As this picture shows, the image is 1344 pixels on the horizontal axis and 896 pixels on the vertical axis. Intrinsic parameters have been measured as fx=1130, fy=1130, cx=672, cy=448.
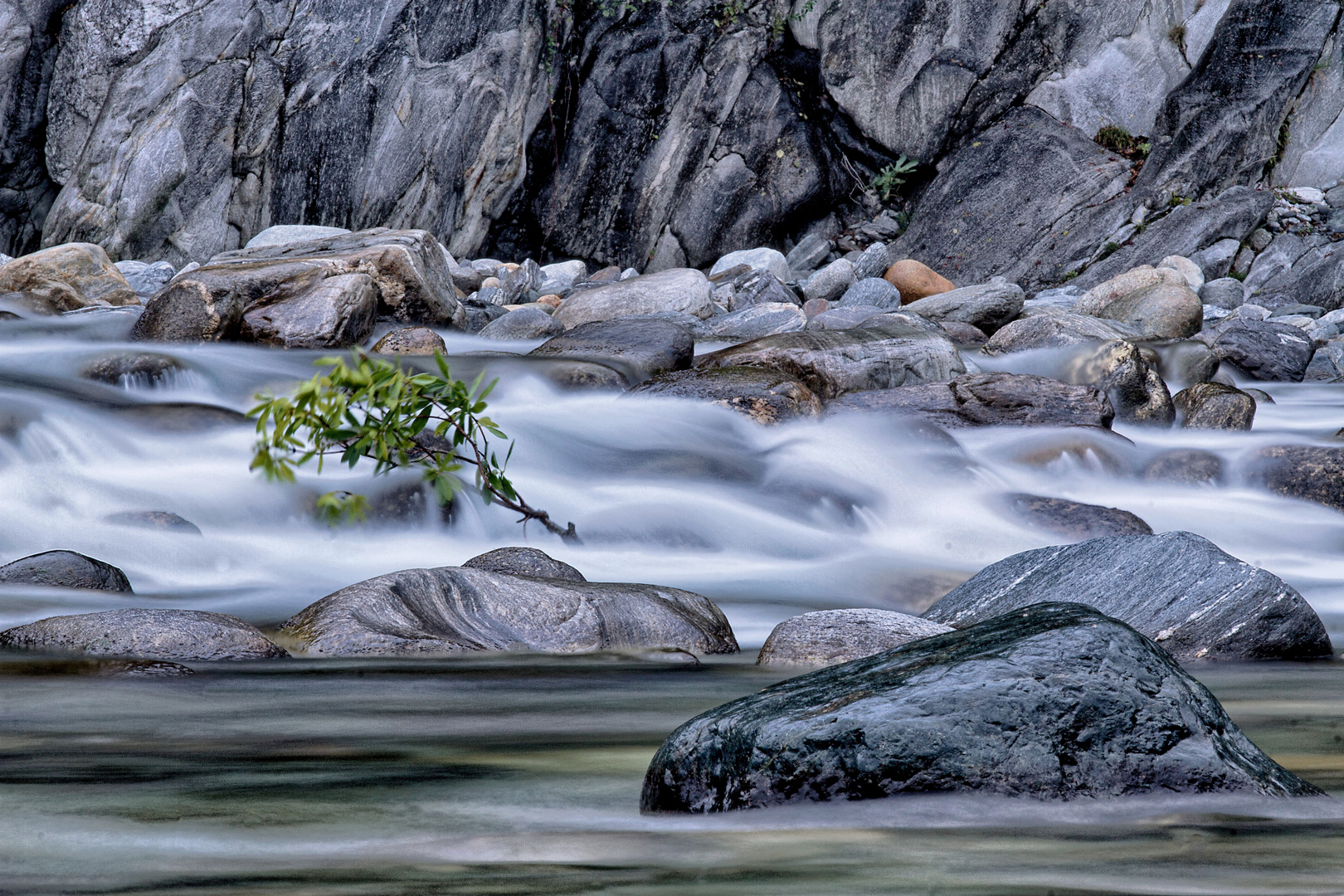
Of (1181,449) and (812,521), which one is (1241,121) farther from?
(812,521)

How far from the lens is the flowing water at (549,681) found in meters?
1.33

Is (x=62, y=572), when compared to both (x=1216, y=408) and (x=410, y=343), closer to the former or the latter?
(x=410, y=343)

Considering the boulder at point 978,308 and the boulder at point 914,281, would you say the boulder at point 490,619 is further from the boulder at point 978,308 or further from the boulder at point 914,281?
the boulder at point 914,281

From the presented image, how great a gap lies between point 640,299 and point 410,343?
3734mm

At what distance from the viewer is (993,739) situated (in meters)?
1.66

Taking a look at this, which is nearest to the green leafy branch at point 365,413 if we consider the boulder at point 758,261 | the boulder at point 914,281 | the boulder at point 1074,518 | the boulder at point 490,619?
the boulder at point 490,619

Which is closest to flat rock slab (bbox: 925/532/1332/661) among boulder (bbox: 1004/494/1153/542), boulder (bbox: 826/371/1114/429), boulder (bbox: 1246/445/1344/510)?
boulder (bbox: 1004/494/1153/542)

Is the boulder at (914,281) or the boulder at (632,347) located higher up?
the boulder at (914,281)

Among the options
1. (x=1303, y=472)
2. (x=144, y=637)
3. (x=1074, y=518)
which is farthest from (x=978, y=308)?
(x=144, y=637)

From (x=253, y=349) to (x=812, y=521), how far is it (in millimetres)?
4789

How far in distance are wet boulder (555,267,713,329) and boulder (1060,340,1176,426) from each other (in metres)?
4.81

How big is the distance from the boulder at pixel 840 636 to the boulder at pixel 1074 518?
2.62m

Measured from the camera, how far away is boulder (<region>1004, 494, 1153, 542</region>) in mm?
5930

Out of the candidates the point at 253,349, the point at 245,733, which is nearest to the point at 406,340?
the point at 253,349
